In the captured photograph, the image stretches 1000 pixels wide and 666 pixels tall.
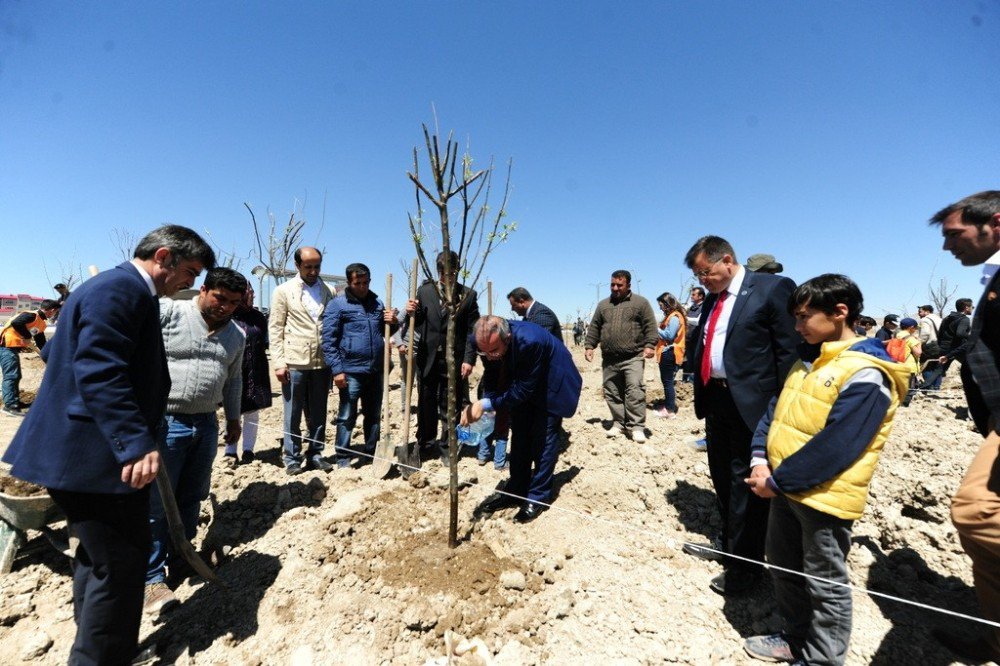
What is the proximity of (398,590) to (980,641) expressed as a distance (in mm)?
2920

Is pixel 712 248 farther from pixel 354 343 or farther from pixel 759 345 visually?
pixel 354 343

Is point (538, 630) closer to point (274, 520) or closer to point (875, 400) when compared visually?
point (875, 400)

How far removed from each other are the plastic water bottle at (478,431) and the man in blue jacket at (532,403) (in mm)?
1257

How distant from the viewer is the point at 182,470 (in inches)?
107

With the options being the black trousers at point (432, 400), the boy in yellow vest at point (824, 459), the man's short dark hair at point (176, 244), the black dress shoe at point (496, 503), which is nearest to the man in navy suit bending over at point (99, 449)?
the man's short dark hair at point (176, 244)

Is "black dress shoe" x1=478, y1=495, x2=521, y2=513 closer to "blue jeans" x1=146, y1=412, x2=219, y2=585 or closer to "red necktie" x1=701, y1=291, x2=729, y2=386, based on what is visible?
"red necktie" x1=701, y1=291, x2=729, y2=386

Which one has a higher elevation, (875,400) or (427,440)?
(875,400)

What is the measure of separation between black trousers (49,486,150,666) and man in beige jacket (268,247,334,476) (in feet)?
7.22

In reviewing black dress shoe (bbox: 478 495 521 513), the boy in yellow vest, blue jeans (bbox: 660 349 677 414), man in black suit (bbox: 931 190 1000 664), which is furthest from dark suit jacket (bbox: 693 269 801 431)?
blue jeans (bbox: 660 349 677 414)

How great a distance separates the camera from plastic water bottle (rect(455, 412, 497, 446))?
16.0 feet

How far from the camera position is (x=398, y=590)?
2523 mm

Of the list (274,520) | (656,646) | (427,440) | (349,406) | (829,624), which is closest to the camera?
(829,624)

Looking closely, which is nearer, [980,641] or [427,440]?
[980,641]

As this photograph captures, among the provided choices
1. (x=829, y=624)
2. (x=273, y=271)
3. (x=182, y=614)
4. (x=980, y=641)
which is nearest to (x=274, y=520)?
(x=182, y=614)
